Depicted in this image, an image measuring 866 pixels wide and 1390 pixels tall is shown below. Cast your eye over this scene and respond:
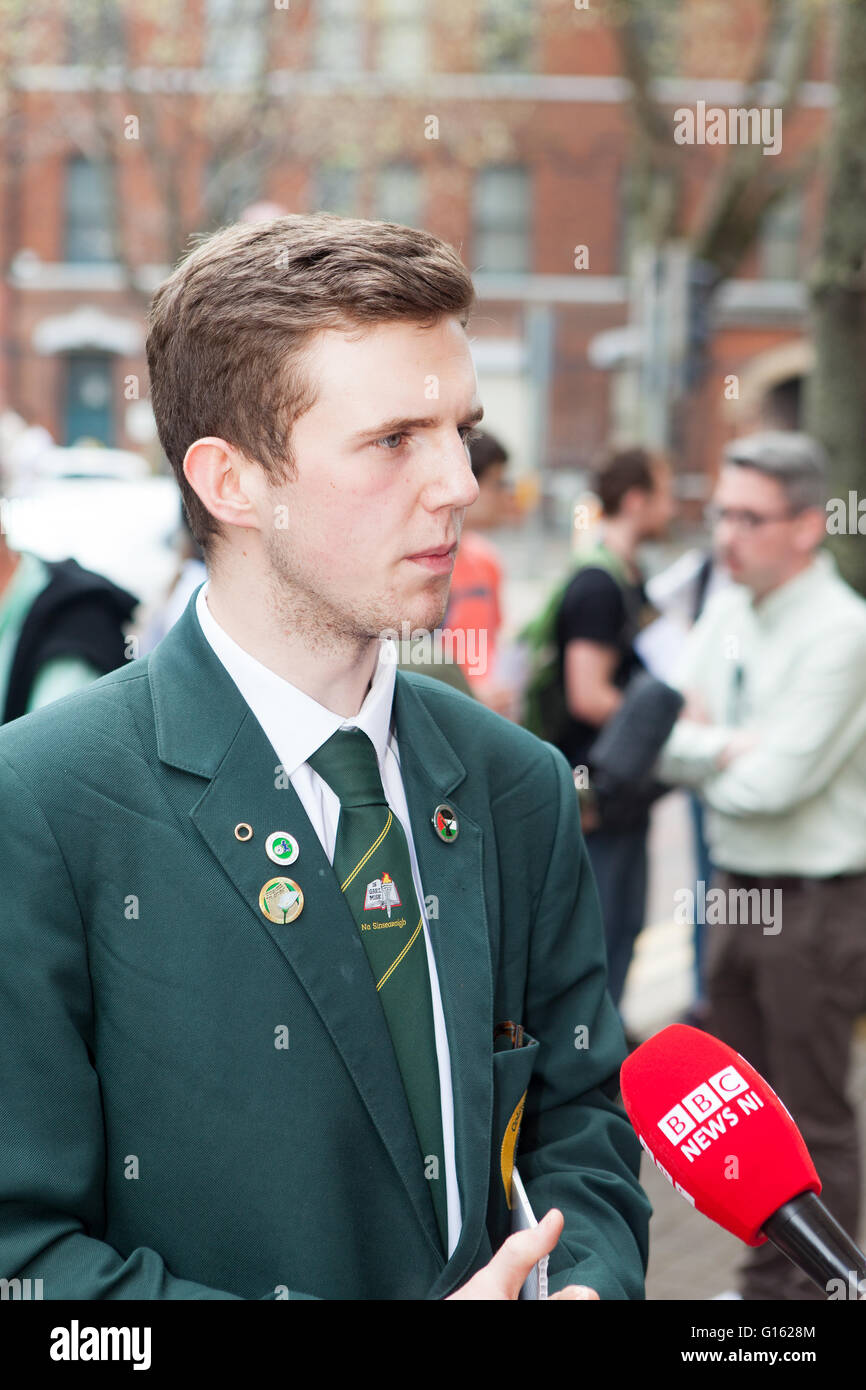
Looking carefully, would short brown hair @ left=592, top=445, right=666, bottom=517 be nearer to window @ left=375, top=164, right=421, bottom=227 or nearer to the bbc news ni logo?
the bbc news ni logo

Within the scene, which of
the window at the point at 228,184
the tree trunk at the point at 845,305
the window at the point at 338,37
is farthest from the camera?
the window at the point at 338,37

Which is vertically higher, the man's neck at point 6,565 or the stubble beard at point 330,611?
the stubble beard at point 330,611

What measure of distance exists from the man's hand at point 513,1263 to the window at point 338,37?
22.7m

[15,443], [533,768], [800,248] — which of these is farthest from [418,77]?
[533,768]

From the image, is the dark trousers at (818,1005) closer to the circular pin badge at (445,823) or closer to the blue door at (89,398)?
the circular pin badge at (445,823)

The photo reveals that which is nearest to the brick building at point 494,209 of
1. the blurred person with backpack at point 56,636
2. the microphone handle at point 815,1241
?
the blurred person with backpack at point 56,636

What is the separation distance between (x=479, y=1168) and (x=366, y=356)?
0.89 m

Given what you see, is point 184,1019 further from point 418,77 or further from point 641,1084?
point 418,77

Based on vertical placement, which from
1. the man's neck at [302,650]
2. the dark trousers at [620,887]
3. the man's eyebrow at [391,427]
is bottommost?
the dark trousers at [620,887]

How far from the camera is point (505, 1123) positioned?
176 cm

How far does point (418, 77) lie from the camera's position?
26172 mm

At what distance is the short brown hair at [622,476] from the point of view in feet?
18.5

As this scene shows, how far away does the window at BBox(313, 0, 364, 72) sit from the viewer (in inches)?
890

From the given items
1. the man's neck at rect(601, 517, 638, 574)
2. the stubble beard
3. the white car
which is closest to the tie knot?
the stubble beard
